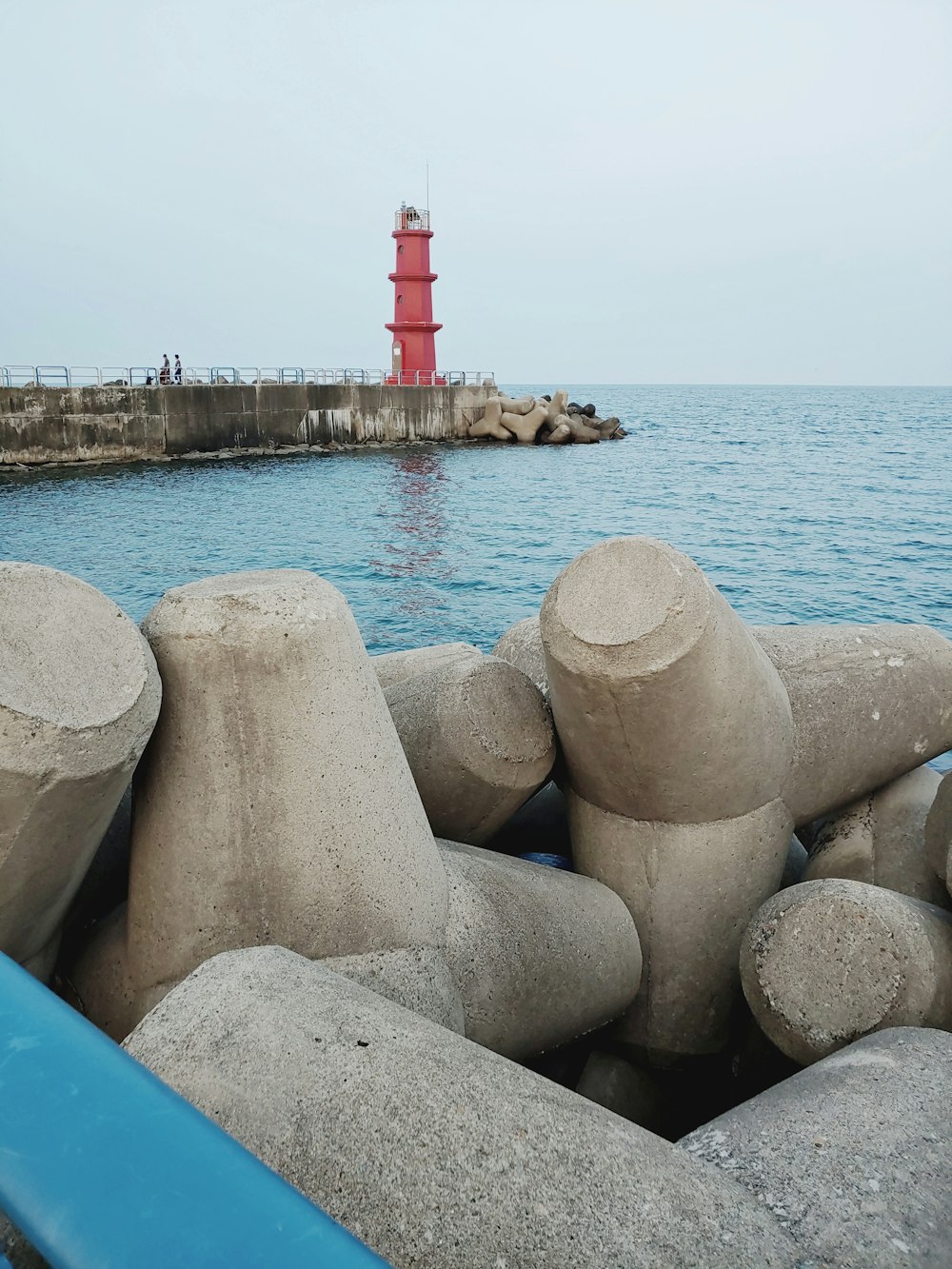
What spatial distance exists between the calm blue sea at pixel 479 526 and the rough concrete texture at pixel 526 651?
6.42m

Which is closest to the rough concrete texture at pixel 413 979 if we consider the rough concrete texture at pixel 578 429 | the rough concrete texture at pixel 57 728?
the rough concrete texture at pixel 57 728

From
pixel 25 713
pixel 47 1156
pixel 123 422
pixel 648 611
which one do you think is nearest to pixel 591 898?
pixel 648 611

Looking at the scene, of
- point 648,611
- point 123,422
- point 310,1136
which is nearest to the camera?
point 310,1136

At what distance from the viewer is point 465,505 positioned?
22.0 metres

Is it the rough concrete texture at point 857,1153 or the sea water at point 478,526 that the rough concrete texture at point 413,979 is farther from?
the sea water at point 478,526

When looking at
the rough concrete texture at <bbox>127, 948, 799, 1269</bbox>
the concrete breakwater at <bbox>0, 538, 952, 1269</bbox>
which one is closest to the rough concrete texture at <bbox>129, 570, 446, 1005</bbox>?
the concrete breakwater at <bbox>0, 538, 952, 1269</bbox>

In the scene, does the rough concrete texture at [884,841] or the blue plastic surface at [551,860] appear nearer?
the rough concrete texture at [884,841]

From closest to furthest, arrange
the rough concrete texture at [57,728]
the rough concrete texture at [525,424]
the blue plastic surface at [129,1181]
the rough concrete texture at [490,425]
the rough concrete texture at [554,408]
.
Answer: the blue plastic surface at [129,1181], the rough concrete texture at [57,728], the rough concrete texture at [490,425], the rough concrete texture at [525,424], the rough concrete texture at [554,408]

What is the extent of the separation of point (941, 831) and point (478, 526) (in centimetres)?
1681

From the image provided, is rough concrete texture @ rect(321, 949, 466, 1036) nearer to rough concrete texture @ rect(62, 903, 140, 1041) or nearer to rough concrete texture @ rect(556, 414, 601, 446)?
rough concrete texture @ rect(62, 903, 140, 1041)

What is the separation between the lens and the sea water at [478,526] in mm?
12938

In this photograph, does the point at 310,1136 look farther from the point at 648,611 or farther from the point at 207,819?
the point at 648,611

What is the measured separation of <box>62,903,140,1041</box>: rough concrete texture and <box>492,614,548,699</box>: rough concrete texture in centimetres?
157

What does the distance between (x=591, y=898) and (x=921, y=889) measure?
1.08m
